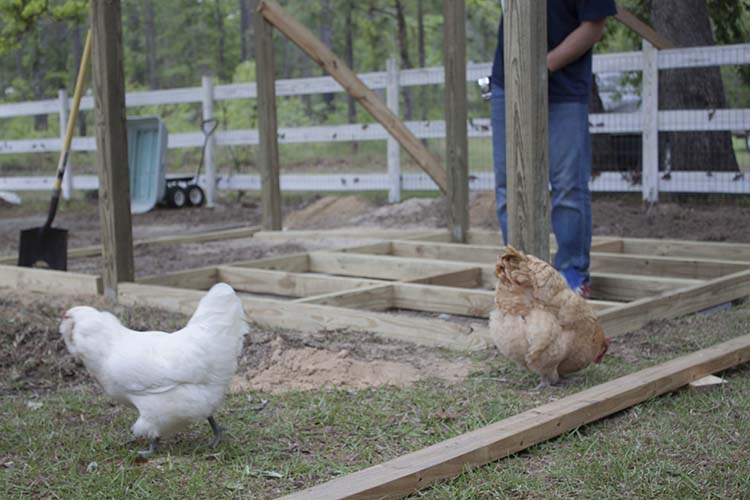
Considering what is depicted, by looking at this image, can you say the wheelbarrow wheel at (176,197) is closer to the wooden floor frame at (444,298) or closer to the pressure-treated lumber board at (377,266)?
the wooden floor frame at (444,298)

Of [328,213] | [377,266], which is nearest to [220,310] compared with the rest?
[377,266]

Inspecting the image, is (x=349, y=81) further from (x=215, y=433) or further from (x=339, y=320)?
(x=215, y=433)

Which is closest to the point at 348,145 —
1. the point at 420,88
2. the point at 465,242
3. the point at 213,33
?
the point at 420,88

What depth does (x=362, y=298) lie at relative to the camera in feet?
16.3

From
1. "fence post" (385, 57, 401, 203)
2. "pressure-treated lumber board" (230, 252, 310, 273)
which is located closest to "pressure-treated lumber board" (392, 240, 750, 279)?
"pressure-treated lumber board" (230, 252, 310, 273)

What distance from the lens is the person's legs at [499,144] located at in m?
4.62

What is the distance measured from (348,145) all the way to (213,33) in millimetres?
8944

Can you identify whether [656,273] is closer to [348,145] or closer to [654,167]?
[654,167]

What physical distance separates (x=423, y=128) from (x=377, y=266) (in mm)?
5297

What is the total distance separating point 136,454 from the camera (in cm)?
272

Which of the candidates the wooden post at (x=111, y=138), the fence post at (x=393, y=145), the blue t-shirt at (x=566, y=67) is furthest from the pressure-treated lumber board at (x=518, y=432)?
the fence post at (x=393, y=145)

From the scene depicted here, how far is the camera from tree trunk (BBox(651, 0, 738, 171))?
28.4ft

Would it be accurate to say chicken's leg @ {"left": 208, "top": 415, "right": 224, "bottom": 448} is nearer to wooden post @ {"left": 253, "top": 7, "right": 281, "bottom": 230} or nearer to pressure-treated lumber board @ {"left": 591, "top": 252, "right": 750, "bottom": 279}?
pressure-treated lumber board @ {"left": 591, "top": 252, "right": 750, "bottom": 279}

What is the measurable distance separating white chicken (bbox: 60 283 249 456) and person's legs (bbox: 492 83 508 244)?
88.4 inches
